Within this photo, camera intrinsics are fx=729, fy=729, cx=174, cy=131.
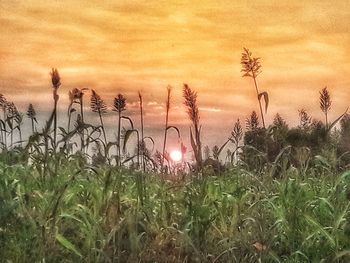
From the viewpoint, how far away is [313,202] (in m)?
5.73

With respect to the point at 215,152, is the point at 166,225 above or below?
below

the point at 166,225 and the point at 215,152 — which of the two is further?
the point at 215,152

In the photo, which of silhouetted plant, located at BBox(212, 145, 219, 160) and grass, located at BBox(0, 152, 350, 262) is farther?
silhouetted plant, located at BBox(212, 145, 219, 160)

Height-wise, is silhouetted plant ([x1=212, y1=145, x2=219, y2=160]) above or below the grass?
above

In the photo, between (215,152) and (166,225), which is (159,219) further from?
(215,152)

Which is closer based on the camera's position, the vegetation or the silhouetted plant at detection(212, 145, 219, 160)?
the vegetation

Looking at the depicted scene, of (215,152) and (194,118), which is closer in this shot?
(194,118)

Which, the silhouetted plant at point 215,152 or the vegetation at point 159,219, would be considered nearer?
the vegetation at point 159,219

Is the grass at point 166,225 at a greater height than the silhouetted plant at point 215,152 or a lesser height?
lesser

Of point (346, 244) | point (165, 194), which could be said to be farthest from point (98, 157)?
point (346, 244)

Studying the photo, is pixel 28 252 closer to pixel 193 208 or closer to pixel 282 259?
pixel 193 208

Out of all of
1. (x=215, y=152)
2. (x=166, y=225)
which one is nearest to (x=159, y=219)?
(x=166, y=225)

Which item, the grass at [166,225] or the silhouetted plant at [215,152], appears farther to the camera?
the silhouetted plant at [215,152]

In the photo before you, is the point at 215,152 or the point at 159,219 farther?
the point at 215,152
